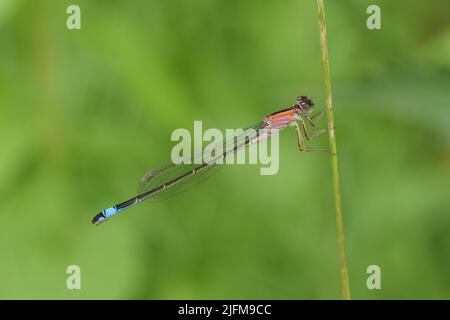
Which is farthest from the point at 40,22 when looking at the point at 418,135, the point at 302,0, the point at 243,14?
the point at 418,135

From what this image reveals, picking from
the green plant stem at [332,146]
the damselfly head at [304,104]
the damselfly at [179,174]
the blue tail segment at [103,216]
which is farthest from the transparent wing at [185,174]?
the green plant stem at [332,146]

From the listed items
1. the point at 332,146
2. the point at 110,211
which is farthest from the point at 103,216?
the point at 332,146

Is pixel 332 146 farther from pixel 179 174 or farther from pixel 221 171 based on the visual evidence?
pixel 221 171

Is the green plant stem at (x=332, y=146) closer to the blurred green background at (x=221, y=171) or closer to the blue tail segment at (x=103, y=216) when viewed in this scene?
the blurred green background at (x=221, y=171)

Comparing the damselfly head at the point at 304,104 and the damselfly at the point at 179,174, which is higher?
the damselfly head at the point at 304,104

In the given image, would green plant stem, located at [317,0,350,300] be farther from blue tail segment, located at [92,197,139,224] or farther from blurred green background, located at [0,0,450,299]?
blue tail segment, located at [92,197,139,224]

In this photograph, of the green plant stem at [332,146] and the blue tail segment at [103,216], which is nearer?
the green plant stem at [332,146]
